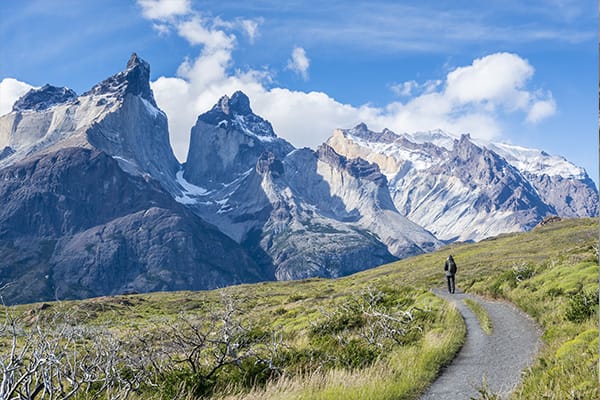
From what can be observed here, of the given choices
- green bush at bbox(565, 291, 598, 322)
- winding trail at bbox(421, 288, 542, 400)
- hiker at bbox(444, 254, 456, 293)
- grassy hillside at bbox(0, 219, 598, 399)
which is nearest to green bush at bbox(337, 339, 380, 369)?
grassy hillside at bbox(0, 219, 598, 399)

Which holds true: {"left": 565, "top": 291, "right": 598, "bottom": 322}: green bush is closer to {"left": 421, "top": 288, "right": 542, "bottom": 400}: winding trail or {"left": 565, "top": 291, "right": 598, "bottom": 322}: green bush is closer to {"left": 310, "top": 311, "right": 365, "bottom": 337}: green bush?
{"left": 421, "top": 288, "right": 542, "bottom": 400}: winding trail

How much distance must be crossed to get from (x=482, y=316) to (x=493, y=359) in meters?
8.32

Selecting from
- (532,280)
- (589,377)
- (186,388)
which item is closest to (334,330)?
(532,280)

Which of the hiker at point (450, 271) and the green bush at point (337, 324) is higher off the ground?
the hiker at point (450, 271)

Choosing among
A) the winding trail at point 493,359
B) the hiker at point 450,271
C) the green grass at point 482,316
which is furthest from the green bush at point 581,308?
the hiker at point 450,271

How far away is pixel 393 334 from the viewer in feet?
72.4

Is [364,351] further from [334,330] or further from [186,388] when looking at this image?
[334,330]

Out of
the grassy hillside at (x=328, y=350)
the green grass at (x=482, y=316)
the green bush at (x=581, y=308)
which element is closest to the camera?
the grassy hillside at (x=328, y=350)

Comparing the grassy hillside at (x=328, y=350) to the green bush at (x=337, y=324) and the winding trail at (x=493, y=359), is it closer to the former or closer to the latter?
the green bush at (x=337, y=324)

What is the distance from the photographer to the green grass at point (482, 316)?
73.4 ft

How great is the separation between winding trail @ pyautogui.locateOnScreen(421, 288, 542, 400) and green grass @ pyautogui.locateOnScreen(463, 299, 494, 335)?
0.20 meters

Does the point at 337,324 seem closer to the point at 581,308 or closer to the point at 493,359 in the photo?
the point at 493,359

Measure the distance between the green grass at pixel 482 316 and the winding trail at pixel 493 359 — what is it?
197 mm

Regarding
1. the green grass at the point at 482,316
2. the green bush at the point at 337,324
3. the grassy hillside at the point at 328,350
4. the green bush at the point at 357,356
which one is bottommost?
the green bush at the point at 337,324
